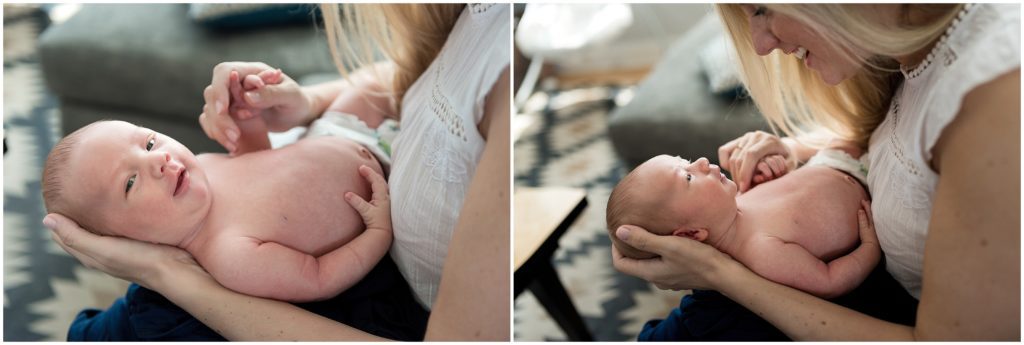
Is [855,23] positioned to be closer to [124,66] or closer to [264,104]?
[264,104]

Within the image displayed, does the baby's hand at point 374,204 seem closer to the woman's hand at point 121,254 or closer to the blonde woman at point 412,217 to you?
the blonde woman at point 412,217

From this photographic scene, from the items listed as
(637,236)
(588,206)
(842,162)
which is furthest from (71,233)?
(588,206)

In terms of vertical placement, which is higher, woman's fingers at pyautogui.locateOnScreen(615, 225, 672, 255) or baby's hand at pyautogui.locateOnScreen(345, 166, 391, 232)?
baby's hand at pyautogui.locateOnScreen(345, 166, 391, 232)

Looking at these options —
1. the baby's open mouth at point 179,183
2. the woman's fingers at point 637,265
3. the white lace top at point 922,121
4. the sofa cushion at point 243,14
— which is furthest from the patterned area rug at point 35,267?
the white lace top at point 922,121

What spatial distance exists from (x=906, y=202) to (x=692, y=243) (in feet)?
0.60

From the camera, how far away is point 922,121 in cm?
69

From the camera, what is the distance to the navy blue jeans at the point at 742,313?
78cm

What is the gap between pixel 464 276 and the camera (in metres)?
0.75

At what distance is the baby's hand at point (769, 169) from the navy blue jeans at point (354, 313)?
1.15 ft

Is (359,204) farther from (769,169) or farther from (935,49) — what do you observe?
(935,49)

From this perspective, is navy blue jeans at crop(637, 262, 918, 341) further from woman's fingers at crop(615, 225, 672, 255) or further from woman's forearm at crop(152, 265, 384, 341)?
woman's forearm at crop(152, 265, 384, 341)

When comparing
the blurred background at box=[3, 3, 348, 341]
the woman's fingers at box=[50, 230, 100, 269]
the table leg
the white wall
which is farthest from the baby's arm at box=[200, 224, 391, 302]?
the white wall

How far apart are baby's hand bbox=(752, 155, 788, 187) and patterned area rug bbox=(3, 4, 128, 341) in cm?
103

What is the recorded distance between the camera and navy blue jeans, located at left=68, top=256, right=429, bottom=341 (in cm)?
83
